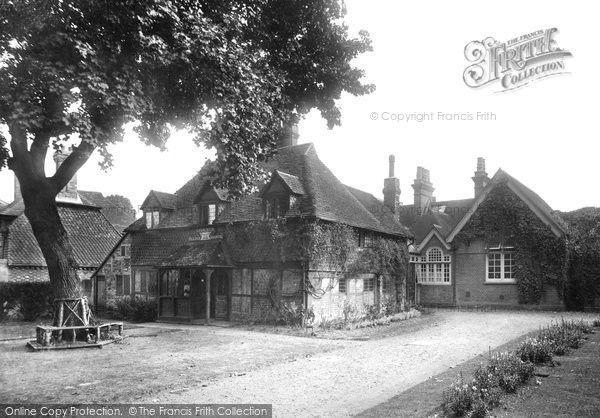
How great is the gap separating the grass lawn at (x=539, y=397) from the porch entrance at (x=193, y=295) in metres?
15.0

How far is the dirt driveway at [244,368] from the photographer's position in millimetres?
9039

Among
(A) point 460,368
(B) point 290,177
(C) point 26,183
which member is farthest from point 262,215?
(A) point 460,368

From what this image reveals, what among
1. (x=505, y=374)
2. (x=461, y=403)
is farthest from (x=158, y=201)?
(x=461, y=403)

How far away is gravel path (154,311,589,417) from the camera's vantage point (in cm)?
873

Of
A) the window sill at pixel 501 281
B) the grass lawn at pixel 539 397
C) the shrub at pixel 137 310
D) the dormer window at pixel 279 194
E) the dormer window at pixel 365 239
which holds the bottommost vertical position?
the shrub at pixel 137 310

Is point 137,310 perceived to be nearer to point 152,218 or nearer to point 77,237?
point 152,218

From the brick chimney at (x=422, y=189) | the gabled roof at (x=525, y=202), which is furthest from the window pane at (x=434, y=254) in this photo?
the brick chimney at (x=422, y=189)

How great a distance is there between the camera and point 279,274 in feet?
72.9

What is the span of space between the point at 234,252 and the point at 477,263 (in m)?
16.9

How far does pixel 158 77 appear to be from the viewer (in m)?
13.1

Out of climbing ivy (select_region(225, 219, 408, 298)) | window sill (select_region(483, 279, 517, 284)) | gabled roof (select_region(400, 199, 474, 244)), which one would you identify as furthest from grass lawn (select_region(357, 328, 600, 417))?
gabled roof (select_region(400, 199, 474, 244))

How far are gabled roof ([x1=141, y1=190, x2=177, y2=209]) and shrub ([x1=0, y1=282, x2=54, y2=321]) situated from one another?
277 inches

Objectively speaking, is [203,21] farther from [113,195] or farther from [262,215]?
[113,195]

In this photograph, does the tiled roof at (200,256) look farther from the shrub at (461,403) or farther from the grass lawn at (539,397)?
the shrub at (461,403)
